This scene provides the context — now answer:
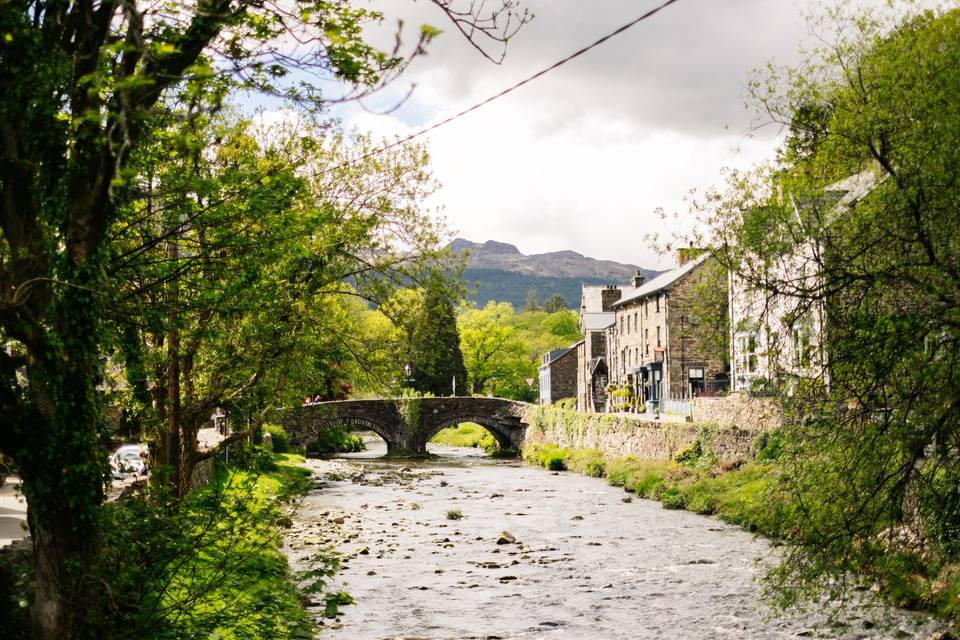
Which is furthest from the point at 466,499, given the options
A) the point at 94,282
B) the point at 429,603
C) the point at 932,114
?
the point at 94,282

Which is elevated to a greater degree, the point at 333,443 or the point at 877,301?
the point at 877,301

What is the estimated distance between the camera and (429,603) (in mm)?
16656

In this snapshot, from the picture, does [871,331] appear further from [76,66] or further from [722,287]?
[76,66]

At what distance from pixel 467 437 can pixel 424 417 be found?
20263 mm

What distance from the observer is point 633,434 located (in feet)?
139

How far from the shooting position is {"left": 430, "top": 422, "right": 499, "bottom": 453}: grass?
76250mm

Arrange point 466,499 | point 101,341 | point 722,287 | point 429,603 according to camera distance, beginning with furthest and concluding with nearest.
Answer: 1. point 466,499
2. point 429,603
3. point 722,287
4. point 101,341

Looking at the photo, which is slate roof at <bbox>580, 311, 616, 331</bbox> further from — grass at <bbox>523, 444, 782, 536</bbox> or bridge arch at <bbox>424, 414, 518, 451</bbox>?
grass at <bbox>523, 444, 782, 536</bbox>

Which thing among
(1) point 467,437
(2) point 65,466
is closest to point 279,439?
(1) point 467,437

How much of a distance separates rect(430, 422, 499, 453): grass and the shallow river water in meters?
39.5

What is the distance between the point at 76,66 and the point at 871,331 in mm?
8852

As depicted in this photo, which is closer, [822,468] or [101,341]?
[101,341]

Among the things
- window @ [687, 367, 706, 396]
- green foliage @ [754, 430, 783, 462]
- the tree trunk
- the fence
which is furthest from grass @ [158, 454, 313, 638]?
window @ [687, 367, 706, 396]

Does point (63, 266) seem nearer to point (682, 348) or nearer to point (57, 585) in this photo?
point (57, 585)
